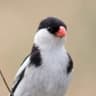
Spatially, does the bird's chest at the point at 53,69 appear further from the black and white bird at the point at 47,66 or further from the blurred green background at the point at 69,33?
the blurred green background at the point at 69,33

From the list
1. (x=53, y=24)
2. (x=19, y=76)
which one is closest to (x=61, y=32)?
(x=53, y=24)

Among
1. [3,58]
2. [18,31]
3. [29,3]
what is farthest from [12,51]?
[29,3]

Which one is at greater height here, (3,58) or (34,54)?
(34,54)

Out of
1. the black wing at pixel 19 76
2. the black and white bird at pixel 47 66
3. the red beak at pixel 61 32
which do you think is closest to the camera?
the red beak at pixel 61 32

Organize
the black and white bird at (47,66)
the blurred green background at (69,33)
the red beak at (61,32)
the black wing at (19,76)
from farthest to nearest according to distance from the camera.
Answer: the blurred green background at (69,33) < the black wing at (19,76) < the black and white bird at (47,66) < the red beak at (61,32)

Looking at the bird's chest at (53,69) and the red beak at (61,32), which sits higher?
the red beak at (61,32)

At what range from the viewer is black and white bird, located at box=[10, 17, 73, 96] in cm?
434

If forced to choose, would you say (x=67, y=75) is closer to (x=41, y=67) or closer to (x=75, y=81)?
(x=41, y=67)

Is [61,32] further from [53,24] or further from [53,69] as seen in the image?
[53,69]

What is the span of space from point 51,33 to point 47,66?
0.16 m

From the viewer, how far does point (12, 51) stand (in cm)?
659

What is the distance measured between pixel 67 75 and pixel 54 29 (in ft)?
0.81

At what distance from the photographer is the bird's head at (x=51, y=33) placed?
4.24m

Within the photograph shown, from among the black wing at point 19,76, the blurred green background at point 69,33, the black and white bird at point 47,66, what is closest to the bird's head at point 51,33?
the black and white bird at point 47,66
